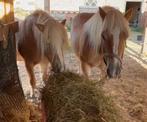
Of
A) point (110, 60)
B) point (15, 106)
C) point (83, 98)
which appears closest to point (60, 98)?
point (83, 98)

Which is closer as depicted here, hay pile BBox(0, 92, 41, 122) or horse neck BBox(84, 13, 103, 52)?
hay pile BBox(0, 92, 41, 122)

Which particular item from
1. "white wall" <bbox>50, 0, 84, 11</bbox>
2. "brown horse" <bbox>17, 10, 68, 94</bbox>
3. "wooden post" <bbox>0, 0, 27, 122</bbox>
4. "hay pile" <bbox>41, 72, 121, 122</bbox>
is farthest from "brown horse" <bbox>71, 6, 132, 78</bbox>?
"white wall" <bbox>50, 0, 84, 11</bbox>

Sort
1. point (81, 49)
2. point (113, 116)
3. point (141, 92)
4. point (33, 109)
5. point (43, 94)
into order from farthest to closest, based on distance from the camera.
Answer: point (141, 92) → point (81, 49) → point (33, 109) → point (43, 94) → point (113, 116)

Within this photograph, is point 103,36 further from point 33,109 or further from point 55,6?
point 55,6

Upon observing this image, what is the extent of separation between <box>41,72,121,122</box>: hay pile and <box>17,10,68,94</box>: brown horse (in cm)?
34

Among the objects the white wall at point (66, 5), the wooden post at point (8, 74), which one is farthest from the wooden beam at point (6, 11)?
the white wall at point (66, 5)

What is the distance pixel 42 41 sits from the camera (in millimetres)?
2348

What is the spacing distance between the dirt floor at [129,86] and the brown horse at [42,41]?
26 centimetres

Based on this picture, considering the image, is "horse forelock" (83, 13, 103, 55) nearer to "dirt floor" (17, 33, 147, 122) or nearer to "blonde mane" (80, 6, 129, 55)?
"blonde mane" (80, 6, 129, 55)

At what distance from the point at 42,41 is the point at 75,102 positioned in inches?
36.7

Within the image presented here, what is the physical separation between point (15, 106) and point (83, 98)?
74 cm

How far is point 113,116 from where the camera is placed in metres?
1.52

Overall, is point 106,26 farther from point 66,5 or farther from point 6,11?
point 66,5

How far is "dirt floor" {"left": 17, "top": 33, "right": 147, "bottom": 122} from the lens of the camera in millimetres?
2721
